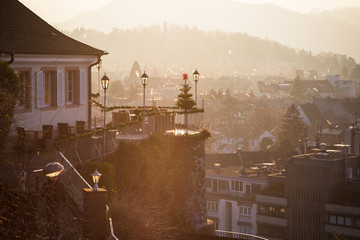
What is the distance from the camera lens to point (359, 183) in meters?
54.2

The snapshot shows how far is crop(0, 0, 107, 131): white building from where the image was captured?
23500 mm

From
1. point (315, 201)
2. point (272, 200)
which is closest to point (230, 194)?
point (272, 200)

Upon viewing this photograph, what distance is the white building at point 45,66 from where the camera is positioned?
925 inches

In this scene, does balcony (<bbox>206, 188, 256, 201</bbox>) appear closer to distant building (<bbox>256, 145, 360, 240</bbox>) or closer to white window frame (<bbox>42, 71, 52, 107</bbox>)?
distant building (<bbox>256, 145, 360, 240</bbox>)

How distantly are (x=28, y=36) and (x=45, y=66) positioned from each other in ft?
3.40

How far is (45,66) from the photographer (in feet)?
81.2

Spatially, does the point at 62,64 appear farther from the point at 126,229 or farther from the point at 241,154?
the point at 241,154

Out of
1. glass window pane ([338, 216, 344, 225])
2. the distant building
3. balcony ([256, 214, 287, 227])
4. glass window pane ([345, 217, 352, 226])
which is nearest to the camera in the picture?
glass window pane ([345, 217, 352, 226])

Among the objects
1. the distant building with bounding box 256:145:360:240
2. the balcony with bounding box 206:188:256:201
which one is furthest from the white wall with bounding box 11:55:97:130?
the balcony with bounding box 206:188:256:201

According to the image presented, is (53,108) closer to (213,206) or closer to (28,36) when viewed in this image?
(28,36)

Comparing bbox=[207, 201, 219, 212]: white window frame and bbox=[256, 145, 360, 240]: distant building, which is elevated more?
bbox=[256, 145, 360, 240]: distant building

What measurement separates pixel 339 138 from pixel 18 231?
87.0 metres

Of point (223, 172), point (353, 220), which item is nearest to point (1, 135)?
point (353, 220)

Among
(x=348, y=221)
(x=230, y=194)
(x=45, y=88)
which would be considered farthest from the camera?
(x=230, y=194)
